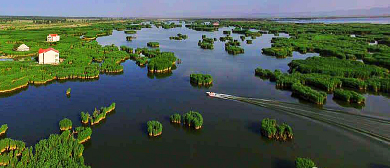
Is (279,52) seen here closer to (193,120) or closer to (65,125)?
(193,120)

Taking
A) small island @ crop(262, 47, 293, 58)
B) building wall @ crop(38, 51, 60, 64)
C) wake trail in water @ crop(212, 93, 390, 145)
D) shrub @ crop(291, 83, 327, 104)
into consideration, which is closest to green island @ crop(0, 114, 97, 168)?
wake trail in water @ crop(212, 93, 390, 145)

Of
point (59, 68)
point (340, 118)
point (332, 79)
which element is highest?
point (59, 68)

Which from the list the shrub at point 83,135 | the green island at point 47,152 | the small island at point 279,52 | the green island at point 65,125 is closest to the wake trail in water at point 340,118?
the shrub at point 83,135

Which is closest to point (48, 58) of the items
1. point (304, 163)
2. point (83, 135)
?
point (83, 135)

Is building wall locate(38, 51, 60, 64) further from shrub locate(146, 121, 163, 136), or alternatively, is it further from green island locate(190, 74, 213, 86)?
shrub locate(146, 121, 163, 136)

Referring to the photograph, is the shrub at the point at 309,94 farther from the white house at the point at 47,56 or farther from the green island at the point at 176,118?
the white house at the point at 47,56

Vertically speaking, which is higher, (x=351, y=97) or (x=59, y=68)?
(x=59, y=68)
